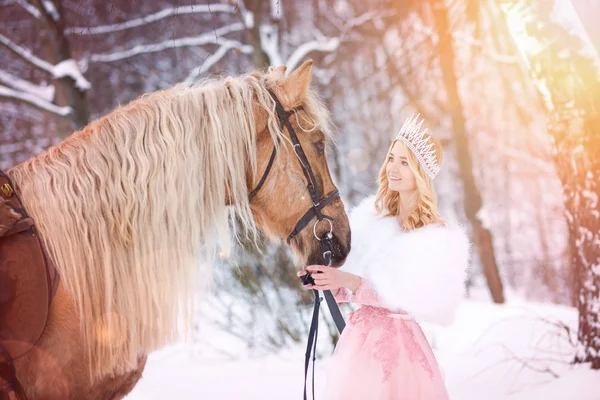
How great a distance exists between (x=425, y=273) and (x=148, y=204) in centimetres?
129

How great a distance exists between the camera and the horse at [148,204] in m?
1.74

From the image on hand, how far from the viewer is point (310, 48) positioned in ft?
19.9

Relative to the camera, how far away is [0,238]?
1630 mm

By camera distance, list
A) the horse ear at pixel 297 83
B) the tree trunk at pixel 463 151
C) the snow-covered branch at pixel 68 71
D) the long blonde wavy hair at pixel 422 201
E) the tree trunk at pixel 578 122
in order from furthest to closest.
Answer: the tree trunk at pixel 463 151, the snow-covered branch at pixel 68 71, the tree trunk at pixel 578 122, the long blonde wavy hair at pixel 422 201, the horse ear at pixel 297 83

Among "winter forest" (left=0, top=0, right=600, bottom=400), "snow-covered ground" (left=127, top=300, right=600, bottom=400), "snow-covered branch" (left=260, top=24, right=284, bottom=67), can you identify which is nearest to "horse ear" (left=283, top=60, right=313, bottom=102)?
"winter forest" (left=0, top=0, right=600, bottom=400)

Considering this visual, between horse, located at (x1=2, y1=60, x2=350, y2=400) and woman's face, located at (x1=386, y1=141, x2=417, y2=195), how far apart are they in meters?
0.57

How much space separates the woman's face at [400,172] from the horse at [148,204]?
1.87 feet

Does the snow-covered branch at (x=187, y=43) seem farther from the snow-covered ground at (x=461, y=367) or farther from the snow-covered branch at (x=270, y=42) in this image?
the snow-covered ground at (x=461, y=367)

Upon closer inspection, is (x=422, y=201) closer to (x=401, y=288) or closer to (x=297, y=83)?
(x=401, y=288)

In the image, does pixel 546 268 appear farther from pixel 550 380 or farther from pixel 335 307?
pixel 335 307

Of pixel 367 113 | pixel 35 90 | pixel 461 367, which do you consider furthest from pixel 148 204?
pixel 367 113

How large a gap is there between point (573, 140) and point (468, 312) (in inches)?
143

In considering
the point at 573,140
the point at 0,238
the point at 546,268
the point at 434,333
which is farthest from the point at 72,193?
the point at 546,268

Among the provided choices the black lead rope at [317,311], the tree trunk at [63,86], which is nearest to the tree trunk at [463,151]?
the tree trunk at [63,86]
